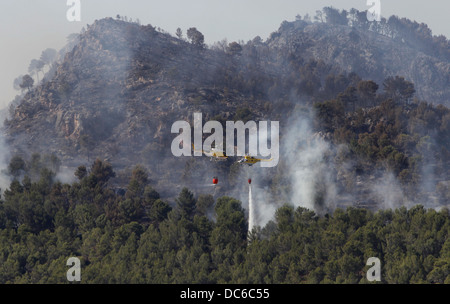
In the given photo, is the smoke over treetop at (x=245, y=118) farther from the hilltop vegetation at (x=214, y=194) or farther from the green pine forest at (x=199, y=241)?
the green pine forest at (x=199, y=241)

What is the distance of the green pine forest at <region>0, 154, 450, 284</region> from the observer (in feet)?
346

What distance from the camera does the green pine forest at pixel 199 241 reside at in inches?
4151

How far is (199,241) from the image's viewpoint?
11775cm

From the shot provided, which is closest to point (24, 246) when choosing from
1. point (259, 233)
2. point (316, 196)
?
point (259, 233)

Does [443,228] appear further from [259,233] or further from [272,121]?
[272,121]

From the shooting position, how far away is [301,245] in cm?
11200

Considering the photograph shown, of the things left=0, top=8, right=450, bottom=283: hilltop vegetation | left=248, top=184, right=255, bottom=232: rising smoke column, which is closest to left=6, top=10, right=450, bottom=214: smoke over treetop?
left=0, top=8, right=450, bottom=283: hilltop vegetation

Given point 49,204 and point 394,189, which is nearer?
point 49,204

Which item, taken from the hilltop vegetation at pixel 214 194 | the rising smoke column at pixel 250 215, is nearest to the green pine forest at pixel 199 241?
the hilltop vegetation at pixel 214 194

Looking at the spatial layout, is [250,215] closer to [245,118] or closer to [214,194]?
[214,194]

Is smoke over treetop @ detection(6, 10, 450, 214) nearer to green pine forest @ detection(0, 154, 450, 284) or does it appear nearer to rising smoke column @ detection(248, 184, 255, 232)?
rising smoke column @ detection(248, 184, 255, 232)

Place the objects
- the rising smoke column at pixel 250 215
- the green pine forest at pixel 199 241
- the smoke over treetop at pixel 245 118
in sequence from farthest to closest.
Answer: the smoke over treetop at pixel 245 118, the rising smoke column at pixel 250 215, the green pine forest at pixel 199 241

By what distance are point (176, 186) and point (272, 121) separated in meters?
35.7

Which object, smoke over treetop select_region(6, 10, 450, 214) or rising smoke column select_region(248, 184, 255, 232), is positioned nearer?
rising smoke column select_region(248, 184, 255, 232)
